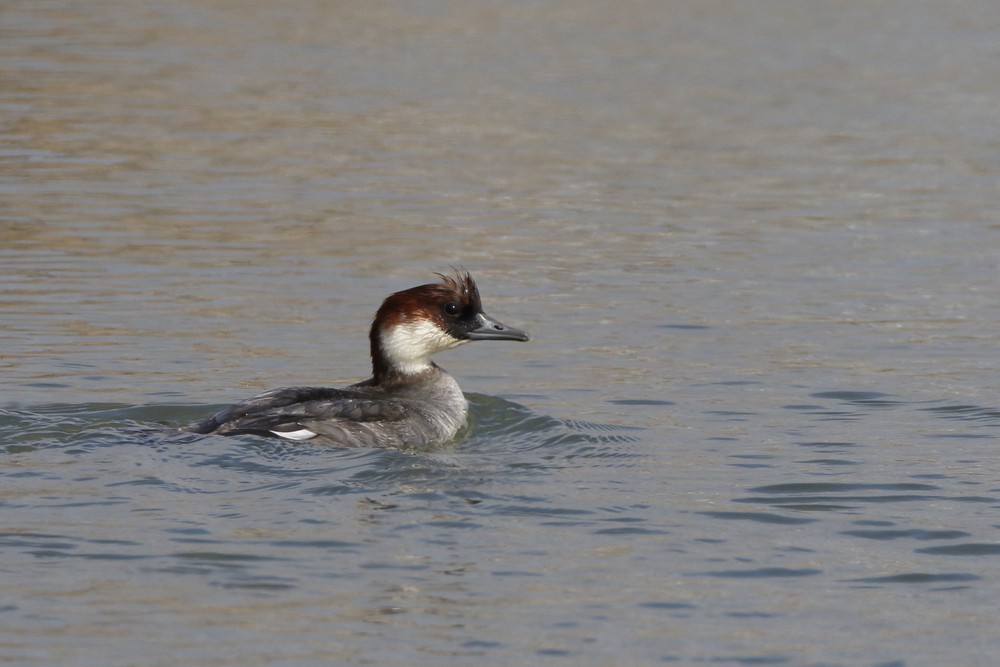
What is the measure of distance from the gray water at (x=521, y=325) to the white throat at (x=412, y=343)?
0.54 meters

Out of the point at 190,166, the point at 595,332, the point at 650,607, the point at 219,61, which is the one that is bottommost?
the point at 650,607

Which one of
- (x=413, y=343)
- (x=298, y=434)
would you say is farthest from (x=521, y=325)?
(x=298, y=434)

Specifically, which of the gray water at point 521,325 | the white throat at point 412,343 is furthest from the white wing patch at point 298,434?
the white throat at point 412,343

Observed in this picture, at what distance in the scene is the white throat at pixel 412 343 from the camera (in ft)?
36.7

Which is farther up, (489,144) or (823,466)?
(489,144)

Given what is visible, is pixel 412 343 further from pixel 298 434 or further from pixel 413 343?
pixel 298 434

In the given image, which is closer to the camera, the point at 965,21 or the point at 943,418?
the point at 943,418

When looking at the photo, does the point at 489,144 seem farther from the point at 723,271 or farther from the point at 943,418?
the point at 943,418

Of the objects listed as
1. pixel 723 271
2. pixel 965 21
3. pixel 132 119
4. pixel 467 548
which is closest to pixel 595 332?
pixel 723 271

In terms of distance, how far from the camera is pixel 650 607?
7.69 metres

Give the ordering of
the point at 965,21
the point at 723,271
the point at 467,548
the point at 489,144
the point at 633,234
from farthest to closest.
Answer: the point at 965,21 → the point at 489,144 → the point at 633,234 → the point at 723,271 → the point at 467,548

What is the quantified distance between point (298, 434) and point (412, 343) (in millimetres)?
1436

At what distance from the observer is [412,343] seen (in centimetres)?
1120

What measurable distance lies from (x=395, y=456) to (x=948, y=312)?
229 inches
